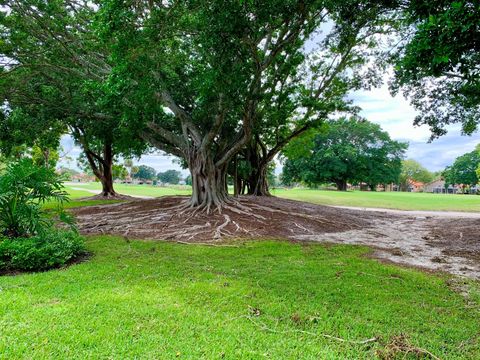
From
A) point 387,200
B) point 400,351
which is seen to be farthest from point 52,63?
point 387,200

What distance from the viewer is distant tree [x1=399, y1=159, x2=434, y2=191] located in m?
75.8

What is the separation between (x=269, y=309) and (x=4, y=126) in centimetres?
1297

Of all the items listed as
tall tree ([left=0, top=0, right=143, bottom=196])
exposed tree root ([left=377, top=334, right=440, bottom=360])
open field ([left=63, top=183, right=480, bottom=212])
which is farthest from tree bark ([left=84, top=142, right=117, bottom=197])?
exposed tree root ([left=377, top=334, right=440, bottom=360])

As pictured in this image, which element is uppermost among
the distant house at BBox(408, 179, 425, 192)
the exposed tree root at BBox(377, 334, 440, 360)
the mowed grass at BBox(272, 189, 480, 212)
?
the distant house at BBox(408, 179, 425, 192)

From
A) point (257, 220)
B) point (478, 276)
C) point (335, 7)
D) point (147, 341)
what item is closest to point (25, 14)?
point (335, 7)

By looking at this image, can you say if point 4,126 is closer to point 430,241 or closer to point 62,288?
point 62,288

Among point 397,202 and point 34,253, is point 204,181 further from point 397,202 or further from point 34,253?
point 397,202

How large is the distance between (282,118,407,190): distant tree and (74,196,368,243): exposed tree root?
1187 inches

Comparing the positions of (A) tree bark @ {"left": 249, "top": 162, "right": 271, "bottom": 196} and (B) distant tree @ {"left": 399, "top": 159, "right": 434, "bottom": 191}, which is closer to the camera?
(A) tree bark @ {"left": 249, "top": 162, "right": 271, "bottom": 196}

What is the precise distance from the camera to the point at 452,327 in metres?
2.97

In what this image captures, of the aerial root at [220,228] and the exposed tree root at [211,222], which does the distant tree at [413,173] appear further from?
the aerial root at [220,228]

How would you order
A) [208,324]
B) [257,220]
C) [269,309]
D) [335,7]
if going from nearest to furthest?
[208,324] < [269,309] < [335,7] < [257,220]

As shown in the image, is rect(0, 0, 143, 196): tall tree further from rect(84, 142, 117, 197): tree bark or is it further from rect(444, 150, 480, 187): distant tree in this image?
rect(444, 150, 480, 187): distant tree

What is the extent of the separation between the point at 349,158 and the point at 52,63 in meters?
38.0
